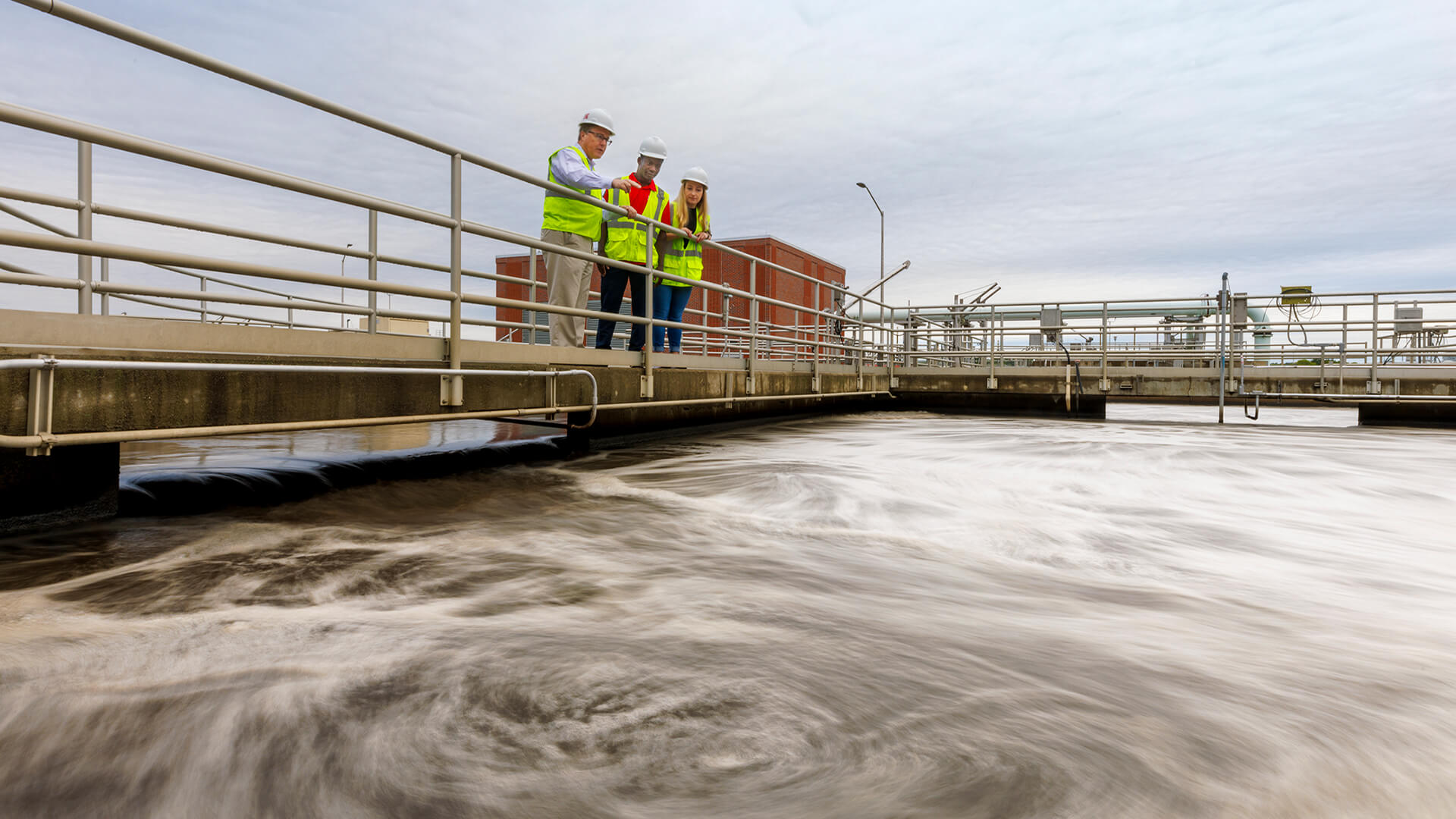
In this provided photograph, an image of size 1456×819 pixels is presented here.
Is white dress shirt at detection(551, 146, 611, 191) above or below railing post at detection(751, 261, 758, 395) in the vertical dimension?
above

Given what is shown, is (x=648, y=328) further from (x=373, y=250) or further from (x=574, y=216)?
(x=373, y=250)

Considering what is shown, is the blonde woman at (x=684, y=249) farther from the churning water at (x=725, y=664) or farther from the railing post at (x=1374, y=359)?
the railing post at (x=1374, y=359)

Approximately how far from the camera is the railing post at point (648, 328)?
5.49 meters

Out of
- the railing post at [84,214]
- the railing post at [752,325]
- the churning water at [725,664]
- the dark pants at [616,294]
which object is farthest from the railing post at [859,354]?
the railing post at [84,214]

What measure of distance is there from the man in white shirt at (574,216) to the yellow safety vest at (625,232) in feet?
1.22

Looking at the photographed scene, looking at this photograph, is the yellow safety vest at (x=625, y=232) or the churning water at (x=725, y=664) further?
the yellow safety vest at (x=625, y=232)

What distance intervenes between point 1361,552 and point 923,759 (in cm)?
330

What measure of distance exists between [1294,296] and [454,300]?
15.4 meters

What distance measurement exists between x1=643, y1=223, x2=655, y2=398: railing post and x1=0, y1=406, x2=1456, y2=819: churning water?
5.82 ft

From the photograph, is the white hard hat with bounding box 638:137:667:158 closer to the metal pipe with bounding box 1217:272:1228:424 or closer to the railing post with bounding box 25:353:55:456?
the railing post with bounding box 25:353:55:456

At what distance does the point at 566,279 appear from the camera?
5.27 m

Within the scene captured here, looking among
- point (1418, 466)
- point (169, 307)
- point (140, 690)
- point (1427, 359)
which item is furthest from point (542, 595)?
point (1427, 359)

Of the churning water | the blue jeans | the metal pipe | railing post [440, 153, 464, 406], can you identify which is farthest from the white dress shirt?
the metal pipe

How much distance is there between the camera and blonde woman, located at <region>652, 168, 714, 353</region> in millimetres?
6438
